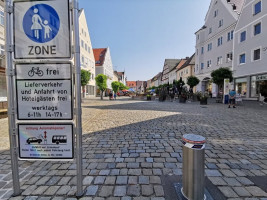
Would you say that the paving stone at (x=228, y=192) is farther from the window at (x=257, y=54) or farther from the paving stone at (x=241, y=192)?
the window at (x=257, y=54)

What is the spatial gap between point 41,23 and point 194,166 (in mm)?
2680

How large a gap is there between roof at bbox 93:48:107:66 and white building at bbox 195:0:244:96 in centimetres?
2774

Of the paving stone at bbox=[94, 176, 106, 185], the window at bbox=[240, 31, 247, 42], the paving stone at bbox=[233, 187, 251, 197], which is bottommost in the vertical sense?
the paving stone at bbox=[94, 176, 106, 185]

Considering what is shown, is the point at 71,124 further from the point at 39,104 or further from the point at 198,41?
the point at 198,41

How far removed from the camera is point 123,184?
2.39m

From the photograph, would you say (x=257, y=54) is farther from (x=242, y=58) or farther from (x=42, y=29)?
(x=42, y=29)

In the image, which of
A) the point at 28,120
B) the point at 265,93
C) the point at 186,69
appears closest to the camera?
the point at 28,120

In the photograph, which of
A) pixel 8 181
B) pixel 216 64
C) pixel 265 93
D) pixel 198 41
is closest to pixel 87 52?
pixel 198 41

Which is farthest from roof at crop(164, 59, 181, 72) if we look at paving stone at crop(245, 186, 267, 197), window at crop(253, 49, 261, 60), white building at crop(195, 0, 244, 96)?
paving stone at crop(245, 186, 267, 197)

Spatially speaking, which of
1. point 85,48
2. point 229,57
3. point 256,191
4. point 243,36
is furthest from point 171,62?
point 256,191

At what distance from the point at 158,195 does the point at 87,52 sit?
37.5 m

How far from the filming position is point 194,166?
1960 millimetres

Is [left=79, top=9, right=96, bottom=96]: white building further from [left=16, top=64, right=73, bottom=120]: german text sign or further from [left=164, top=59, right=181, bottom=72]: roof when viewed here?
[left=164, top=59, right=181, bottom=72]: roof

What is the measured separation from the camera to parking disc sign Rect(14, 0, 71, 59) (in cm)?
194
